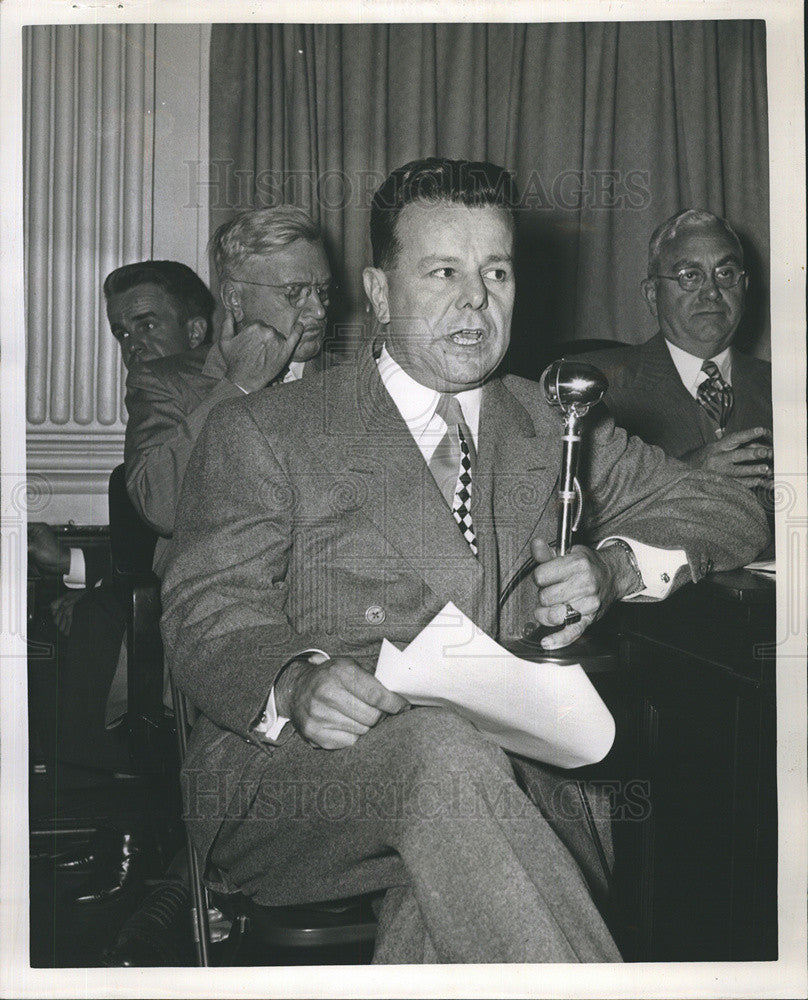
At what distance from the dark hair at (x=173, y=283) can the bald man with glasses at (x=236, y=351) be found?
1.3 inches

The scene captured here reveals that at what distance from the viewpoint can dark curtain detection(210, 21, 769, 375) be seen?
1718 millimetres

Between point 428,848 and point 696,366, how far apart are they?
Result: 3.42 ft

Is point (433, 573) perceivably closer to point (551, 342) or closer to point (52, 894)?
point (551, 342)

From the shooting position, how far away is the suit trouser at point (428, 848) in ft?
4.06

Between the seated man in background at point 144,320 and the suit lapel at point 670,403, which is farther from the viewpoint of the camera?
the suit lapel at point 670,403

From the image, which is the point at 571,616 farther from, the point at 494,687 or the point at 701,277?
the point at 701,277

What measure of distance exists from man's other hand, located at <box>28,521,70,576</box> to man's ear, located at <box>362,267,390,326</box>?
2.02 ft

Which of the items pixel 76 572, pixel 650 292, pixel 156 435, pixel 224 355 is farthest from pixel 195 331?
pixel 650 292

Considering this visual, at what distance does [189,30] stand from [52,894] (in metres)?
1.37

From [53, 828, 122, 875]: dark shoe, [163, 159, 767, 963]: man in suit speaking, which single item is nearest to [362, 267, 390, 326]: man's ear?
[163, 159, 767, 963]: man in suit speaking

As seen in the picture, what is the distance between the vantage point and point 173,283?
1769mm

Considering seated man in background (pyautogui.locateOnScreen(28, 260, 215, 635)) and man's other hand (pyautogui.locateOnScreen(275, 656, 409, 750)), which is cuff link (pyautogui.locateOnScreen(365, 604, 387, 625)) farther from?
seated man in background (pyautogui.locateOnScreen(28, 260, 215, 635))

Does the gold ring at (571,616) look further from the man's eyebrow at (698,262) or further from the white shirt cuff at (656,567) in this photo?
the man's eyebrow at (698,262)

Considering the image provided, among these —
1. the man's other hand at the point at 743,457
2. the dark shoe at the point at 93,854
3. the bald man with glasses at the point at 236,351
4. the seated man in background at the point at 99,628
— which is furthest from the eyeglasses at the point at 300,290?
the dark shoe at the point at 93,854
